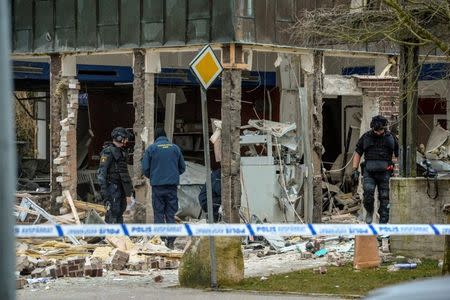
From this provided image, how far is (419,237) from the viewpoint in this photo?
46.8 ft

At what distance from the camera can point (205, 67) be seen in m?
11.9

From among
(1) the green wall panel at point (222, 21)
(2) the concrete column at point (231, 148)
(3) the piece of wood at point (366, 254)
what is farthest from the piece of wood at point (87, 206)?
(3) the piece of wood at point (366, 254)

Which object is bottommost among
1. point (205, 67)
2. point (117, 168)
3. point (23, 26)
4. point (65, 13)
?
point (117, 168)

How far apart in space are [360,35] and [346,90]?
7.62 metres

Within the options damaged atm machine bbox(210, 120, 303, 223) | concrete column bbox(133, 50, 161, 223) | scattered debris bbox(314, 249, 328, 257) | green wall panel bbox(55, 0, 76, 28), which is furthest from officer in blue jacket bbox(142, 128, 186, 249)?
green wall panel bbox(55, 0, 76, 28)

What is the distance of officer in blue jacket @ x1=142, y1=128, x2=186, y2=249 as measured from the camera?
17000 mm

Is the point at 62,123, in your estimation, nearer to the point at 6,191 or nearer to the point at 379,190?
the point at 379,190

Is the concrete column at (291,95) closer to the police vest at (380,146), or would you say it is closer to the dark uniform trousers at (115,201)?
the police vest at (380,146)

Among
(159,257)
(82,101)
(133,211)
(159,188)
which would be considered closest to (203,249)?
(159,257)

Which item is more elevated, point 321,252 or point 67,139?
point 67,139

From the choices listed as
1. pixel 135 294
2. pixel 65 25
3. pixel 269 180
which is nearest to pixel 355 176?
pixel 269 180

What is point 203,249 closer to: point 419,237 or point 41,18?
point 419,237

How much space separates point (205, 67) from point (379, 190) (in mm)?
5790

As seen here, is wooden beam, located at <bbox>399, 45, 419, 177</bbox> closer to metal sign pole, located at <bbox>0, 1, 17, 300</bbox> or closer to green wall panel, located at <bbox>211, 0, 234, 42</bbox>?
green wall panel, located at <bbox>211, 0, 234, 42</bbox>
